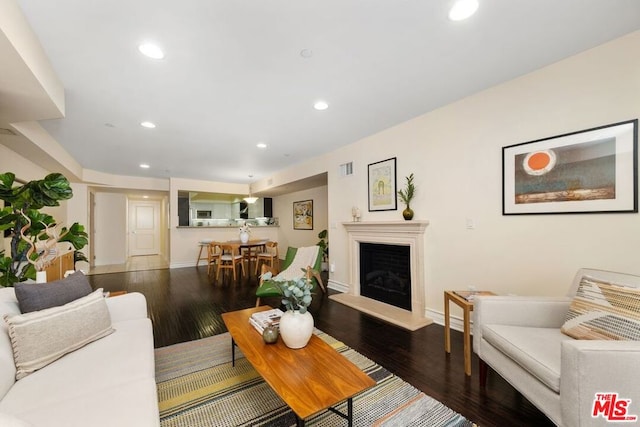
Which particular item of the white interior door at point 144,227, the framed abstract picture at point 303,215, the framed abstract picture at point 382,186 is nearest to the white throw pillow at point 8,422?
the framed abstract picture at point 382,186

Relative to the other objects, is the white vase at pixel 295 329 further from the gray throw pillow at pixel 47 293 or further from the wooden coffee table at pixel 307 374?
the gray throw pillow at pixel 47 293

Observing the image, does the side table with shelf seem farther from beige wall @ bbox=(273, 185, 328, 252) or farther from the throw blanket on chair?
beige wall @ bbox=(273, 185, 328, 252)

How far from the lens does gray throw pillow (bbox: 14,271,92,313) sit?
144 cm

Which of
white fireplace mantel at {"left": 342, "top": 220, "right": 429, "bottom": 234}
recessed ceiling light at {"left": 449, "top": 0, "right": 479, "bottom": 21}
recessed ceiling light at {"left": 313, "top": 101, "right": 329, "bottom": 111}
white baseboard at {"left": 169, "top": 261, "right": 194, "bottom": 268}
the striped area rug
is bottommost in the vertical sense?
white baseboard at {"left": 169, "top": 261, "right": 194, "bottom": 268}

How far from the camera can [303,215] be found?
6.95 m

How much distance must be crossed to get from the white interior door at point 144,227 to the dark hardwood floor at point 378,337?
4405 millimetres

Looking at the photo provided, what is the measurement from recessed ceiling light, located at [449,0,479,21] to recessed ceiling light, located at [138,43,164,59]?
1.93 metres

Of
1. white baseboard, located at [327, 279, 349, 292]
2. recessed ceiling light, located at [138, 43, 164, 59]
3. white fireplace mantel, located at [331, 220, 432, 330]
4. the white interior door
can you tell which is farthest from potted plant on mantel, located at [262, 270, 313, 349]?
the white interior door

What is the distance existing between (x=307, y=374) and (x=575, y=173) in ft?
8.03

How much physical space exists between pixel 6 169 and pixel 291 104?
3.58 metres

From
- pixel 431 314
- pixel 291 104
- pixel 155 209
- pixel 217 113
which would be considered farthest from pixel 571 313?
pixel 155 209

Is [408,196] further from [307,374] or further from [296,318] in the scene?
[307,374]

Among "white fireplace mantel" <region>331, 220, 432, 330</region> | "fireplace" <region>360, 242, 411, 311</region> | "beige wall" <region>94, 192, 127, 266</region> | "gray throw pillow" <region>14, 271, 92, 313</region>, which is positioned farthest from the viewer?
"beige wall" <region>94, 192, 127, 266</region>

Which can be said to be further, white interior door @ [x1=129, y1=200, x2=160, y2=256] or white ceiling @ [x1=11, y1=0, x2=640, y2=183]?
white interior door @ [x1=129, y1=200, x2=160, y2=256]
